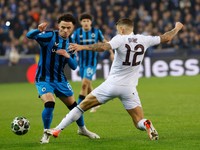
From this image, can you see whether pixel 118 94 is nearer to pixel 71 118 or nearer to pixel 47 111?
pixel 71 118

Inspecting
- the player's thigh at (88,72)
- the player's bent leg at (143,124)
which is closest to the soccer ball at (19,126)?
the player's bent leg at (143,124)

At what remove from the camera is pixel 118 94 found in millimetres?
9664

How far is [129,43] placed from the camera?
947 cm

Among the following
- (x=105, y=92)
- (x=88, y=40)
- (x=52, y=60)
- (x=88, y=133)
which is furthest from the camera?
(x=88, y=40)

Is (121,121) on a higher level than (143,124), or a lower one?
lower

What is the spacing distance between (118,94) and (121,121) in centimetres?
309

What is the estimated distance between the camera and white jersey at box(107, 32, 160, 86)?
9461mm

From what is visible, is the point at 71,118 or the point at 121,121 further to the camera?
the point at 121,121

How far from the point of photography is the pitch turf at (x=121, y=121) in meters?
9.48

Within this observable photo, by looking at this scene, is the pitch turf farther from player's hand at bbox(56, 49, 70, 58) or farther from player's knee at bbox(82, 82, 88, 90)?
player's hand at bbox(56, 49, 70, 58)

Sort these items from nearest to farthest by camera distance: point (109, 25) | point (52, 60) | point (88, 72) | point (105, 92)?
point (105, 92) < point (52, 60) < point (88, 72) < point (109, 25)

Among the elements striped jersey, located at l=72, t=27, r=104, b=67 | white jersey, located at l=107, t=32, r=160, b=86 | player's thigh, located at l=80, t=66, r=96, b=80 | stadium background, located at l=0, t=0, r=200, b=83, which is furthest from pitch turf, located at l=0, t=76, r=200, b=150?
stadium background, located at l=0, t=0, r=200, b=83

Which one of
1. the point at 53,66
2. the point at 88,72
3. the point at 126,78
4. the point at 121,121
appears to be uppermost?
the point at 53,66

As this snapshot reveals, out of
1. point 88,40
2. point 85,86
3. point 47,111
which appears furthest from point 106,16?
point 47,111
